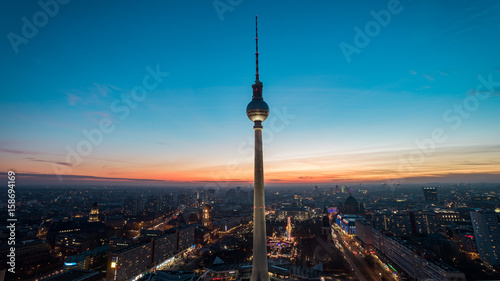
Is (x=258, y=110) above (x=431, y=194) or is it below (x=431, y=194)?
above

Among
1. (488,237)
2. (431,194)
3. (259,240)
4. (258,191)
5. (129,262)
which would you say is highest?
(258,191)

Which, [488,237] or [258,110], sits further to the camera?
[488,237]

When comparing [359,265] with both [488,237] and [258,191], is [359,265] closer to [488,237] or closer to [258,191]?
[488,237]

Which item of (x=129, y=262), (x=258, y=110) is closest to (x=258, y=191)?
(x=258, y=110)

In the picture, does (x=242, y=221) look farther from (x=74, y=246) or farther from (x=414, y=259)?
(x=414, y=259)

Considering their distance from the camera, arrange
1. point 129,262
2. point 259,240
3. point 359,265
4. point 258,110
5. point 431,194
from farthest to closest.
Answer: point 431,194, point 359,265, point 129,262, point 258,110, point 259,240

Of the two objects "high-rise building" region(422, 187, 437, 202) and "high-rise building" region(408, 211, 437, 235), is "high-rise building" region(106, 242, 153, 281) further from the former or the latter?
"high-rise building" region(422, 187, 437, 202)

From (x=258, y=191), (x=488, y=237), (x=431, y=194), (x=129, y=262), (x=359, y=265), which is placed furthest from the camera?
(x=431, y=194)

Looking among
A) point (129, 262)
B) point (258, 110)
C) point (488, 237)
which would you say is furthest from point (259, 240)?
point (488, 237)
